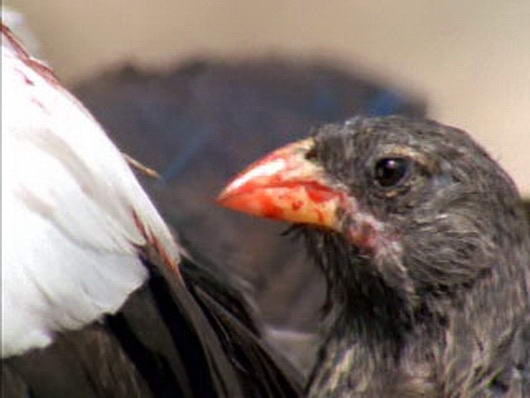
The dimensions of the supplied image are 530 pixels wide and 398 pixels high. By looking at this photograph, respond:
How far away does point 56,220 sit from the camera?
1.61m

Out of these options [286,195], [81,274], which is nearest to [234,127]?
[286,195]

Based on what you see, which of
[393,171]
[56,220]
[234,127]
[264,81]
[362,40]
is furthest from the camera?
[362,40]

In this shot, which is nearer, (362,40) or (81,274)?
(81,274)

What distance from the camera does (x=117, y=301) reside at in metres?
1.67

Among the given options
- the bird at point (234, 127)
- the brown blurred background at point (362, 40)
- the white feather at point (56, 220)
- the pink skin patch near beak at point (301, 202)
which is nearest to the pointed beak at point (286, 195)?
the pink skin patch near beak at point (301, 202)

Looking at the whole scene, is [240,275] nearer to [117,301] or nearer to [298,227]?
[298,227]

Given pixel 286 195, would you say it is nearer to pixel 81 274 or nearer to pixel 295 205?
pixel 295 205

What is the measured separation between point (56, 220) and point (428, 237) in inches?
17.5

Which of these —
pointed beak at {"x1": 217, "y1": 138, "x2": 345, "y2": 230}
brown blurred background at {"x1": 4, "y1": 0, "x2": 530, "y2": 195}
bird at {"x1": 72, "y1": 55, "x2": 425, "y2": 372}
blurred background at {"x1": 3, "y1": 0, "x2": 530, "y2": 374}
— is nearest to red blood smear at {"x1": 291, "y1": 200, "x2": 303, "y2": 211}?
pointed beak at {"x1": 217, "y1": 138, "x2": 345, "y2": 230}

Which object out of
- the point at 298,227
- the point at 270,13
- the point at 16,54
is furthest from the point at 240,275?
the point at 270,13

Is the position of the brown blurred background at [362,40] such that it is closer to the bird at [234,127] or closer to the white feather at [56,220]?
the bird at [234,127]

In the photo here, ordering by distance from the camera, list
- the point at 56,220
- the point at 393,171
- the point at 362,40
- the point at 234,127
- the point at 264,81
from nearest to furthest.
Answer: the point at 56,220 → the point at 393,171 → the point at 234,127 → the point at 264,81 → the point at 362,40

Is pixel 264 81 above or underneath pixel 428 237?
underneath

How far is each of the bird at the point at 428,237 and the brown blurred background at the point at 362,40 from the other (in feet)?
4.20
